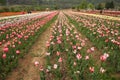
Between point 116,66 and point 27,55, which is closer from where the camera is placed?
point 116,66

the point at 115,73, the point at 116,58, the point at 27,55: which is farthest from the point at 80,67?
the point at 27,55

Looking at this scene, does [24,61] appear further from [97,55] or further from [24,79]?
[97,55]

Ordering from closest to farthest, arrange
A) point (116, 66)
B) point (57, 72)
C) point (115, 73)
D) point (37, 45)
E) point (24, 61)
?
point (57, 72), point (115, 73), point (116, 66), point (24, 61), point (37, 45)

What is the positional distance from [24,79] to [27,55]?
2.55m

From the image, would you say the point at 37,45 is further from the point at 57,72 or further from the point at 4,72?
the point at 57,72

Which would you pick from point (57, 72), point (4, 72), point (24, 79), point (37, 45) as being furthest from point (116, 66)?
point (37, 45)

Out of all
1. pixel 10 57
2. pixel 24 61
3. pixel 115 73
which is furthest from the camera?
pixel 24 61

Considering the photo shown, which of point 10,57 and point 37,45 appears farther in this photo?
point 37,45

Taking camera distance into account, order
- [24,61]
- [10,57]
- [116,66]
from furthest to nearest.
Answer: [24,61]
[10,57]
[116,66]

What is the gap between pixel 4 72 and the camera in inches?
241

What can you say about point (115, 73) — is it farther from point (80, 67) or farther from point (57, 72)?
point (57, 72)

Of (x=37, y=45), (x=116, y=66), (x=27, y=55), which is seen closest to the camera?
(x=116, y=66)

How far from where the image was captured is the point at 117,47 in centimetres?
787

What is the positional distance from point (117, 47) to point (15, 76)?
167 inches
